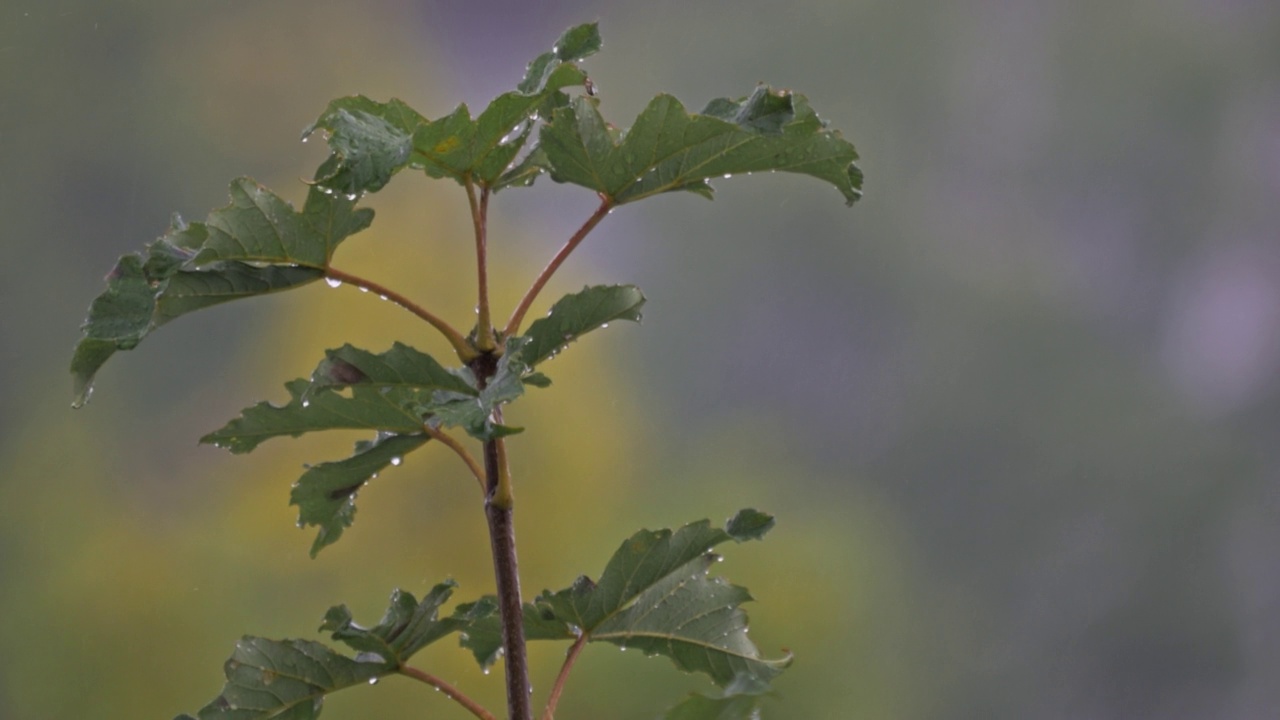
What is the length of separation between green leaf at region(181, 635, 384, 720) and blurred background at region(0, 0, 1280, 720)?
1.43 metres

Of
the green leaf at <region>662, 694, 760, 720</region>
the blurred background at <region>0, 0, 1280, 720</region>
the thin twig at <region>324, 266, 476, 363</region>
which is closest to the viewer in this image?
the green leaf at <region>662, 694, 760, 720</region>

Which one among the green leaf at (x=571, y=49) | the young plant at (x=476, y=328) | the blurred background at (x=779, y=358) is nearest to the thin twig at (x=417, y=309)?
the young plant at (x=476, y=328)

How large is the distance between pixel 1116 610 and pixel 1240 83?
3.67ft

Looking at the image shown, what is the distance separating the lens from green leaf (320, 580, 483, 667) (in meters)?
0.54

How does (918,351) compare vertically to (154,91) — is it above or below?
below

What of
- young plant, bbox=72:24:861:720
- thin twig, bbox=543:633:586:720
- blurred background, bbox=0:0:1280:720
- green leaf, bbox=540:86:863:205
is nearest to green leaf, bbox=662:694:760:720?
young plant, bbox=72:24:861:720

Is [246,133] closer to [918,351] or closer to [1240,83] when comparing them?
[918,351]

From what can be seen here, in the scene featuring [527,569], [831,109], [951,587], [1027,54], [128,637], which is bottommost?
[128,637]

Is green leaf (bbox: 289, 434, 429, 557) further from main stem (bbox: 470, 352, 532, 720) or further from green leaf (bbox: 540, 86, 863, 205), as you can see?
green leaf (bbox: 540, 86, 863, 205)

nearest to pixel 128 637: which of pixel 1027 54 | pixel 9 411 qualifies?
pixel 9 411

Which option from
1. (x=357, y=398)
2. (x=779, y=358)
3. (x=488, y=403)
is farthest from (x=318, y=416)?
(x=779, y=358)

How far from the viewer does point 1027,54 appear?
2459 millimetres

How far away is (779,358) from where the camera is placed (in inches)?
91.6

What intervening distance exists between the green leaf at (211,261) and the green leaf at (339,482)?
0.09 m
